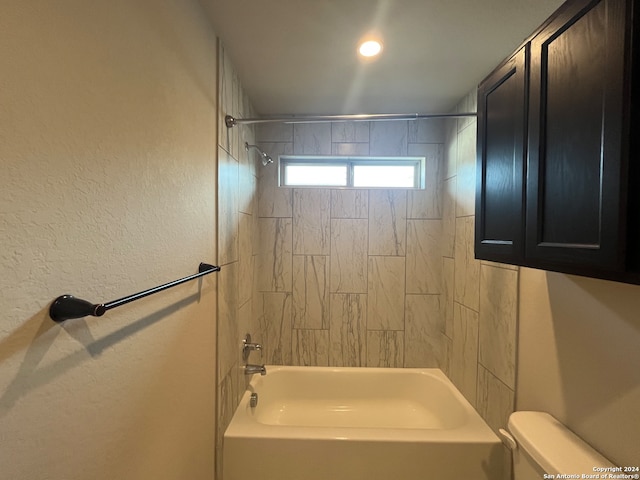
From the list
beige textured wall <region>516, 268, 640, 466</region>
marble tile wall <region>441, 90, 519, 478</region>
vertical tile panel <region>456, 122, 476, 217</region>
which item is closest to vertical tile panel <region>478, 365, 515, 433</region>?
marble tile wall <region>441, 90, 519, 478</region>

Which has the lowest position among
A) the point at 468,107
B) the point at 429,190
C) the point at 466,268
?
the point at 466,268

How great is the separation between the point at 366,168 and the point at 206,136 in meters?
1.49

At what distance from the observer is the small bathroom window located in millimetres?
2525

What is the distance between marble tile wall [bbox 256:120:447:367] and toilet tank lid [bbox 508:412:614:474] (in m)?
1.25

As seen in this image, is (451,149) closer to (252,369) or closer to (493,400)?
(493,400)

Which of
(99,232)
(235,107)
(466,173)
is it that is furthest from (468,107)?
(99,232)

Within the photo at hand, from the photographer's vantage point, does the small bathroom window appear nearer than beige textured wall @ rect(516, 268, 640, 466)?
No

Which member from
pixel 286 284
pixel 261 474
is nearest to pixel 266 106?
pixel 286 284

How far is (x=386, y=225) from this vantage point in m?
2.42

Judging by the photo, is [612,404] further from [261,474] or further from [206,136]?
[206,136]

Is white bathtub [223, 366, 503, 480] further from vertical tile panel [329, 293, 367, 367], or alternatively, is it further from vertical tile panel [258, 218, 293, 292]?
vertical tile panel [258, 218, 293, 292]

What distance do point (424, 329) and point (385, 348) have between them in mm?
350

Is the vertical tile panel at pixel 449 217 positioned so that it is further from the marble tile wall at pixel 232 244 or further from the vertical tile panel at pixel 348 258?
the marble tile wall at pixel 232 244

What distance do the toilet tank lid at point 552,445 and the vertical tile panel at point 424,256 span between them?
124 cm
